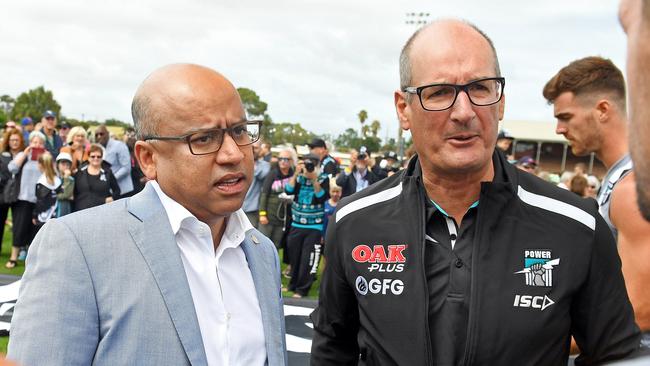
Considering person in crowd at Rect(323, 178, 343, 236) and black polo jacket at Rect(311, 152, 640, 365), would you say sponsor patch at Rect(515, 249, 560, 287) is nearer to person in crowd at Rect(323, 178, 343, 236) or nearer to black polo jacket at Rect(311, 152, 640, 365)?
black polo jacket at Rect(311, 152, 640, 365)

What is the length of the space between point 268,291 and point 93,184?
7215 millimetres

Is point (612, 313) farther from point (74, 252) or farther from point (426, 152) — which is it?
point (74, 252)

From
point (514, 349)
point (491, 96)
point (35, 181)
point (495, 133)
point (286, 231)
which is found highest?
point (491, 96)

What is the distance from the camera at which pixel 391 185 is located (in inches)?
93.2

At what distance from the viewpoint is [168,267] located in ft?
6.06

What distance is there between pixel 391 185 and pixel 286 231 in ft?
21.4

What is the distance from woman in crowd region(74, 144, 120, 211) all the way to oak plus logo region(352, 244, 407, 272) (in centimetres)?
717

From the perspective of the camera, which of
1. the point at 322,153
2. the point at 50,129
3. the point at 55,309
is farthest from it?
the point at 50,129

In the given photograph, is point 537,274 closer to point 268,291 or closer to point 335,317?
point 335,317

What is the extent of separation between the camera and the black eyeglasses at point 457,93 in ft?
6.72

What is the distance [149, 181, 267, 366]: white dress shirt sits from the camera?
1.91 meters

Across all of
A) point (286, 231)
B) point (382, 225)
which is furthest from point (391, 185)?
point (286, 231)

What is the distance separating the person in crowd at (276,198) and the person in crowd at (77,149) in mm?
3013

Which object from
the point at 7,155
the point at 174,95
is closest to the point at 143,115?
the point at 174,95
